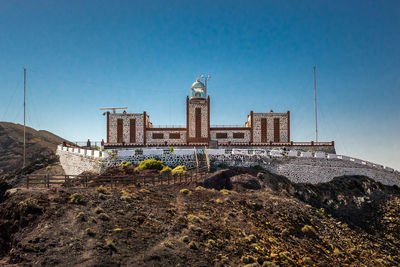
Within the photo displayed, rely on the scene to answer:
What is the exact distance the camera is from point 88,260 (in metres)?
11.7

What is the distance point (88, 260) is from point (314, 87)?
42621mm

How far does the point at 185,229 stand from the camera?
15.9 m

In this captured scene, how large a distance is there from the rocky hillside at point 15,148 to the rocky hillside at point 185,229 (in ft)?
168

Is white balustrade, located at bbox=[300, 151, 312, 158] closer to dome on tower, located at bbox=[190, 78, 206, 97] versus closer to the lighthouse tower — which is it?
the lighthouse tower

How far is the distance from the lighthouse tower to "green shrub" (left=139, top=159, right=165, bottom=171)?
14.6 m

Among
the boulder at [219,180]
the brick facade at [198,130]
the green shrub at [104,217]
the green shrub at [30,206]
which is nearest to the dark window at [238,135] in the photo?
the brick facade at [198,130]

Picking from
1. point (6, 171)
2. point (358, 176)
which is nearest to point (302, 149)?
point (358, 176)

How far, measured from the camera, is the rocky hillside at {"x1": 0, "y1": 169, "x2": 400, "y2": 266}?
41.6ft

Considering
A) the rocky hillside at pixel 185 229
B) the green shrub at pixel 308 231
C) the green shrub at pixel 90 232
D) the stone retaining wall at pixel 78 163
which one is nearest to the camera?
the rocky hillside at pixel 185 229

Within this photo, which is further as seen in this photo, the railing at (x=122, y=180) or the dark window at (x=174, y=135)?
the dark window at (x=174, y=135)

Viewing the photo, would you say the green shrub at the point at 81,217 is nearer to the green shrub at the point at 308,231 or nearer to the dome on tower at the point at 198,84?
the green shrub at the point at 308,231

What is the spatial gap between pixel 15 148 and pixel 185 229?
7727 cm

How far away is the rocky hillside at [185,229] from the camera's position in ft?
41.6

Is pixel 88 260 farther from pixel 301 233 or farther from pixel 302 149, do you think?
pixel 302 149
